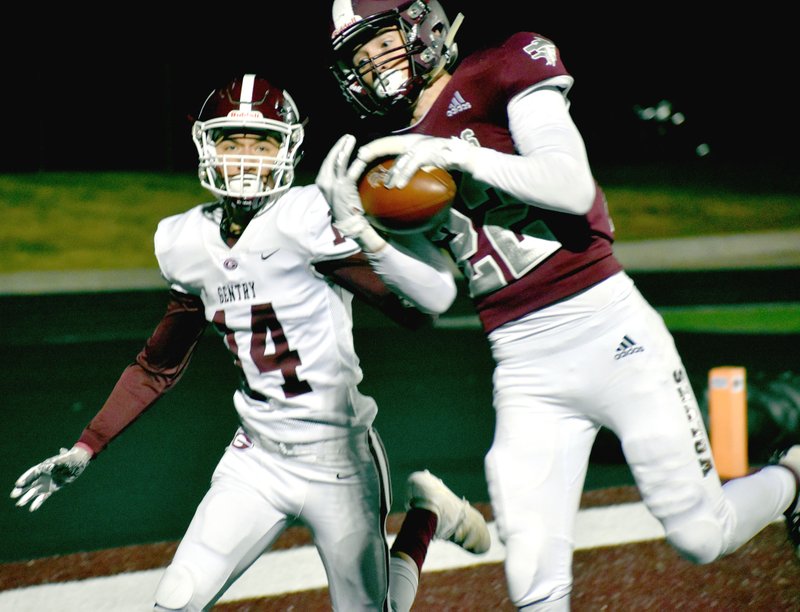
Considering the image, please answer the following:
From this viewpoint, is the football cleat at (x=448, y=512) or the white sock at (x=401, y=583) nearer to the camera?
the white sock at (x=401, y=583)

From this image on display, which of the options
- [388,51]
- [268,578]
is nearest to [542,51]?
[388,51]

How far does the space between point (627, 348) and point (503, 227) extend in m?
0.46

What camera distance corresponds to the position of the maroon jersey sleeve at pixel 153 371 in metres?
3.13

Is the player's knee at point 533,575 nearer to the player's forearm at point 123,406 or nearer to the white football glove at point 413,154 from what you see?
the white football glove at point 413,154

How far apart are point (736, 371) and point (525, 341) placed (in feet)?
7.77

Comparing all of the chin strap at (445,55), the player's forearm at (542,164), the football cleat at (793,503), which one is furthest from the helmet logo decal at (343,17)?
the football cleat at (793,503)

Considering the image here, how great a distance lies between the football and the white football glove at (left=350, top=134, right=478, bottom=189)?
0.02m

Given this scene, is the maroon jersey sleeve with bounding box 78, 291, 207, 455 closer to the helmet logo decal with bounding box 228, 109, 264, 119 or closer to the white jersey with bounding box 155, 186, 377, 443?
the white jersey with bounding box 155, 186, 377, 443

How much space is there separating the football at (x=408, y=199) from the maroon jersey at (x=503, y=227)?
0.74 ft

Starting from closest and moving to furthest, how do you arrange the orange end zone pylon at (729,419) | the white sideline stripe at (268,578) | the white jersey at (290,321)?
the white jersey at (290,321) → the white sideline stripe at (268,578) → the orange end zone pylon at (729,419)

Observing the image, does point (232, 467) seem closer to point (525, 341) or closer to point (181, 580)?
point (181, 580)

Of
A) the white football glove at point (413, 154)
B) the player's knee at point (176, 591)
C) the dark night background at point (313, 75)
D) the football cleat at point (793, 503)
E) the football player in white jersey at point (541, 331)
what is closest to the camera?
the white football glove at point (413, 154)

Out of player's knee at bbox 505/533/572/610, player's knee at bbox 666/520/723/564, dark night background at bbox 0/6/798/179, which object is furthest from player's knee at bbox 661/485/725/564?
dark night background at bbox 0/6/798/179

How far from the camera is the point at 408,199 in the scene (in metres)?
2.61
